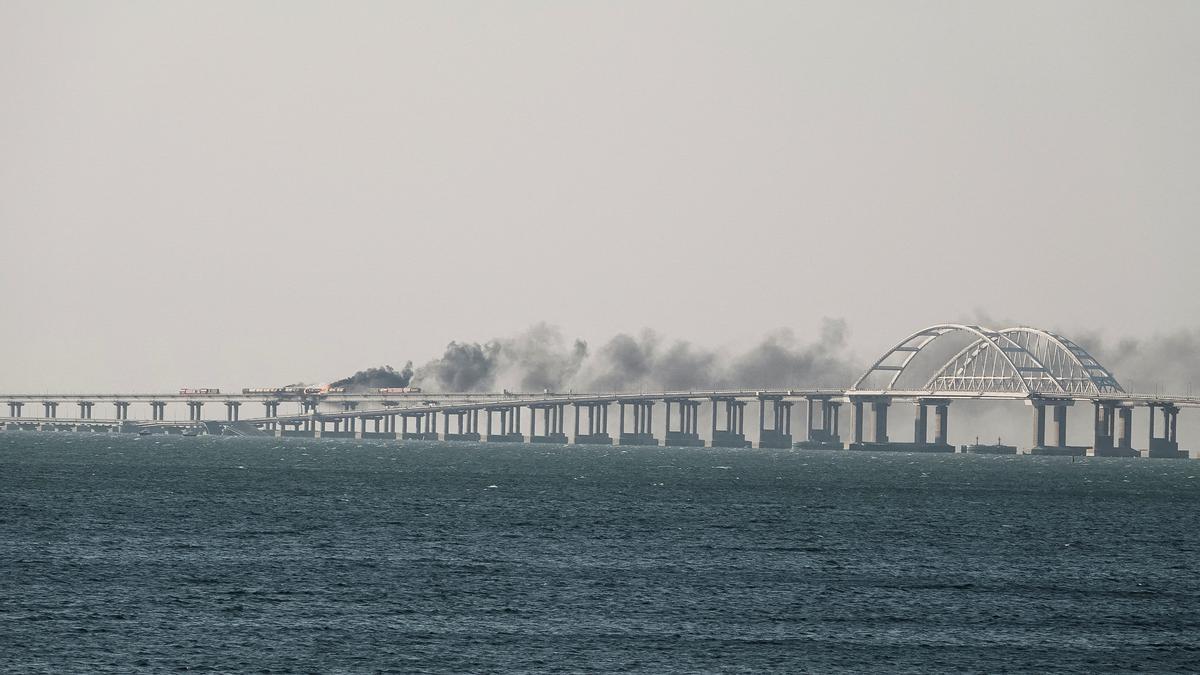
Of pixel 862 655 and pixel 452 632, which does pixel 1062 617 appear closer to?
pixel 862 655

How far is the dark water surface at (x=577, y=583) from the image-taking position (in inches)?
2103

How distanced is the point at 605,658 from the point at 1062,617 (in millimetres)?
19187

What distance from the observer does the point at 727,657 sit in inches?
2092

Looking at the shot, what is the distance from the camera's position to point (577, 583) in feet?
228

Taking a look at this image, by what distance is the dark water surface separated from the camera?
175 feet

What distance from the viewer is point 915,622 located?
200 feet

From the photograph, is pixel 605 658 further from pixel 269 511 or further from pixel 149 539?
pixel 269 511

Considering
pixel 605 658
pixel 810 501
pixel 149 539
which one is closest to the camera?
pixel 605 658

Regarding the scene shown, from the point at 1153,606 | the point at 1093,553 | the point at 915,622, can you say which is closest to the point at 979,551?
the point at 1093,553

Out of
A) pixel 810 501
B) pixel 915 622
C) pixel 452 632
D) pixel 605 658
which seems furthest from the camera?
pixel 810 501

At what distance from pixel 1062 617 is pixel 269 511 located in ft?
178

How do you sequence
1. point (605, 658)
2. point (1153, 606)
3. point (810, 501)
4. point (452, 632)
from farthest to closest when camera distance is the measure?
1. point (810, 501)
2. point (1153, 606)
3. point (452, 632)
4. point (605, 658)

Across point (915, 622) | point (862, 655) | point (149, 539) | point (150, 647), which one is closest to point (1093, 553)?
point (915, 622)

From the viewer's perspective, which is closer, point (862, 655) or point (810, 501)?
point (862, 655)
